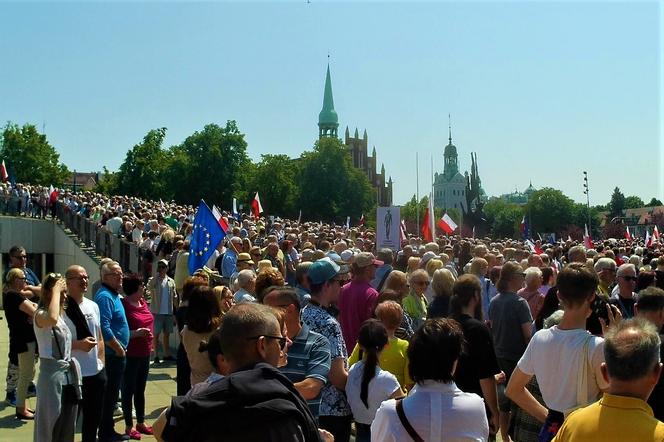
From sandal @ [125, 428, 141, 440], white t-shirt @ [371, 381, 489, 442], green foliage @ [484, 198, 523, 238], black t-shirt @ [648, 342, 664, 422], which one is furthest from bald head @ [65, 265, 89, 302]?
green foliage @ [484, 198, 523, 238]

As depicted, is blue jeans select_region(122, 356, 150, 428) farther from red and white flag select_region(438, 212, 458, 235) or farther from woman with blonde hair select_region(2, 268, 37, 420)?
red and white flag select_region(438, 212, 458, 235)

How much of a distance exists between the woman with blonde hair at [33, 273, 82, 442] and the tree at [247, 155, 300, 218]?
87.6 metres

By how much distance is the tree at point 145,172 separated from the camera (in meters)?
91.2

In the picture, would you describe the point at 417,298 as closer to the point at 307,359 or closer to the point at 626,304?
the point at 626,304

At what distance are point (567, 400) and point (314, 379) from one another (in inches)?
56.7

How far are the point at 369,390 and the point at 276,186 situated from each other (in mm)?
91784

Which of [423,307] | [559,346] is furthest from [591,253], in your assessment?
[559,346]

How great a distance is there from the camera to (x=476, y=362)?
6.63m

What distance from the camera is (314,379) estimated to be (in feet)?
16.8

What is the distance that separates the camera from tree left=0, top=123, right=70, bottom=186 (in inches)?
3553

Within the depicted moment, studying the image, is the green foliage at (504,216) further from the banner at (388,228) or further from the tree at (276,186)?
the banner at (388,228)

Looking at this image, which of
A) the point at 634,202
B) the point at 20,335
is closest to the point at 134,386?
the point at 20,335

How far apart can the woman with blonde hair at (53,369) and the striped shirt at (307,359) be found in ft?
10.5

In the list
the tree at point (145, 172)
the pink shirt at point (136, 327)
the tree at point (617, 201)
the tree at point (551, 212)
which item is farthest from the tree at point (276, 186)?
the pink shirt at point (136, 327)
